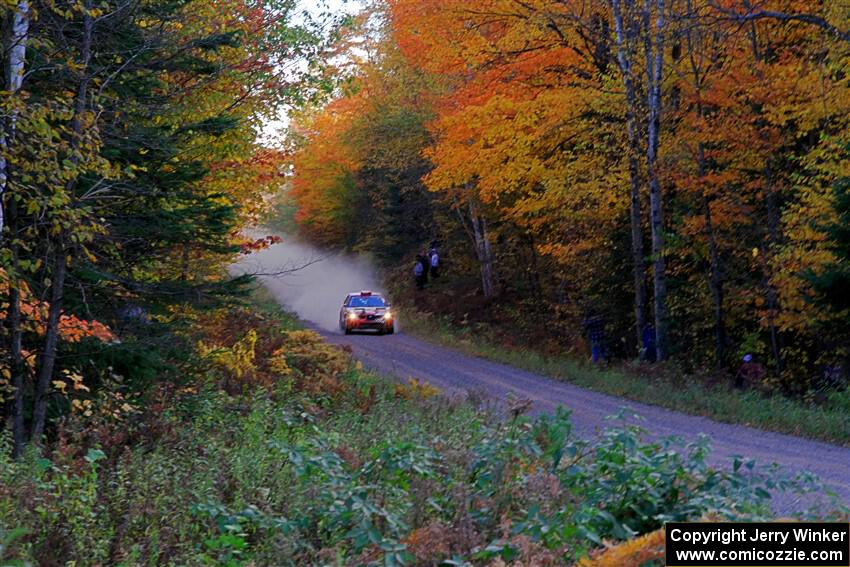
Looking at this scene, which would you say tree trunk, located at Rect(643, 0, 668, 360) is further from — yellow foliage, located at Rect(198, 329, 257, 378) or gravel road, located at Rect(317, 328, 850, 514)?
yellow foliage, located at Rect(198, 329, 257, 378)

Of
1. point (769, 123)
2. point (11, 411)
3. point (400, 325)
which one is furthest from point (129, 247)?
point (400, 325)

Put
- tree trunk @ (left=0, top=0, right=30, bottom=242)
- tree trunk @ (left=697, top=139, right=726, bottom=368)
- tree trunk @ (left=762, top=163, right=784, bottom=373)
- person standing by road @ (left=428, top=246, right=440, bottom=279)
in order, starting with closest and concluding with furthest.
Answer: tree trunk @ (left=0, top=0, right=30, bottom=242)
tree trunk @ (left=762, top=163, right=784, bottom=373)
tree trunk @ (left=697, top=139, right=726, bottom=368)
person standing by road @ (left=428, top=246, right=440, bottom=279)

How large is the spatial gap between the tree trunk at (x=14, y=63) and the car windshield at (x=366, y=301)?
83.0ft

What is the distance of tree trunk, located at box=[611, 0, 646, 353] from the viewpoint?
2253 cm

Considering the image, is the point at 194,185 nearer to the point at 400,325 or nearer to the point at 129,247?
the point at 129,247

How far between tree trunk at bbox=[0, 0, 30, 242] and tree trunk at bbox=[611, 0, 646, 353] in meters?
15.1

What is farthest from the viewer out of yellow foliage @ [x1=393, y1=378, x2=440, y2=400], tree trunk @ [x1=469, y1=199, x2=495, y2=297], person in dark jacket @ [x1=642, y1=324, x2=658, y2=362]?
tree trunk @ [x1=469, y1=199, x2=495, y2=297]

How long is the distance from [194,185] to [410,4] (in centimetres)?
1339

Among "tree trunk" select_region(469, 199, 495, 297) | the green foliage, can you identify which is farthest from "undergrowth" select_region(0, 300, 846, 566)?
"tree trunk" select_region(469, 199, 495, 297)

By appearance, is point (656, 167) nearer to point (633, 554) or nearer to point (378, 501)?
point (378, 501)

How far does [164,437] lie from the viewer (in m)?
10.7

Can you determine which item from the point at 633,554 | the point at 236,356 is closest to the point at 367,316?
the point at 236,356

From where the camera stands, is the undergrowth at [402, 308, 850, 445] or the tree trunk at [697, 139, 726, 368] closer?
the undergrowth at [402, 308, 850, 445]

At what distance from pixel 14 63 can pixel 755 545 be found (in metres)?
8.76
